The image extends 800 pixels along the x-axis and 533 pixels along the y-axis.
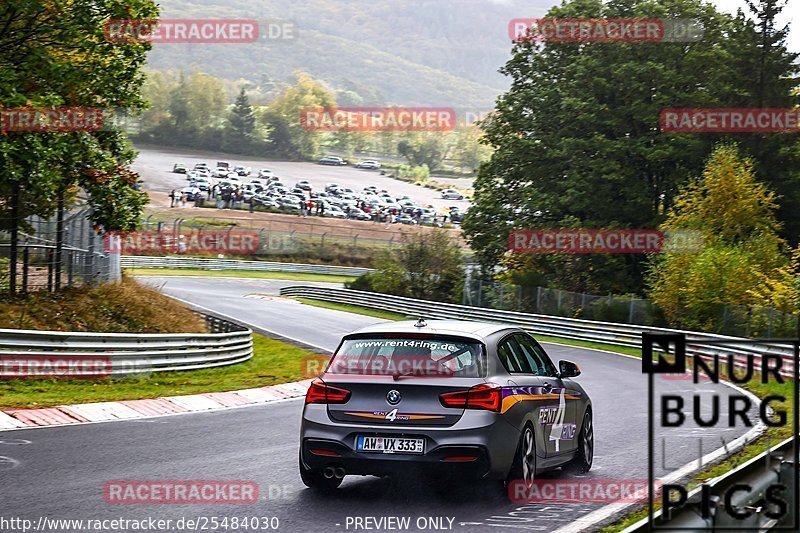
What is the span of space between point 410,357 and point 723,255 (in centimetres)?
3358

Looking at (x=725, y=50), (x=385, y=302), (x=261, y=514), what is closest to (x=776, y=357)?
(x=261, y=514)

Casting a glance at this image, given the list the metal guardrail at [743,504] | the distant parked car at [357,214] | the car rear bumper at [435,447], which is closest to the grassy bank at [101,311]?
the car rear bumper at [435,447]

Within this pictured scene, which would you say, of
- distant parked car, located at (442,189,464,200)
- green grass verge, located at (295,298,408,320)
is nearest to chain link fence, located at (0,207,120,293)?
green grass verge, located at (295,298,408,320)

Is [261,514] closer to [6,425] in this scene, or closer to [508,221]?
[6,425]

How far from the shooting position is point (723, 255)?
40.5m

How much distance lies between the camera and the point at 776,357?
543 centimetres

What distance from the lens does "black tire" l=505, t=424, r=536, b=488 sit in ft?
29.6

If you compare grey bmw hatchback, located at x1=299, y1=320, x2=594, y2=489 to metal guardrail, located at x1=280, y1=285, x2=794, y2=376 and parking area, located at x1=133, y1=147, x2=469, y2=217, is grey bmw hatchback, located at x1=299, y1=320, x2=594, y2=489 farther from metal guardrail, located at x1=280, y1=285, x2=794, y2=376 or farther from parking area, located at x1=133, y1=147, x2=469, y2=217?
parking area, located at x1=133, y1=147, x2=469, y2=217

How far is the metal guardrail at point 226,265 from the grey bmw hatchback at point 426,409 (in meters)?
63.8

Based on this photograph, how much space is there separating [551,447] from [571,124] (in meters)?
43.5

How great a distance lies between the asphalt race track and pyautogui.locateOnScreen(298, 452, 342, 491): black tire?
0.09m

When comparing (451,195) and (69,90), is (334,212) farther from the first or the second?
(69,90)

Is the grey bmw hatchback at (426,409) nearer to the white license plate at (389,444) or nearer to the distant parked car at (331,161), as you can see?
the white license plate at (389,444)

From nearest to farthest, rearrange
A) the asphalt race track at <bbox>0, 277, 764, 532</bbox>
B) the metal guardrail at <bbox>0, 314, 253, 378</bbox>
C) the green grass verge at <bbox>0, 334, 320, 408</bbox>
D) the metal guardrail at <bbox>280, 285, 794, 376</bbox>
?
the asphalt race track at <bbox>0, 277, 764, 532</bbox> → the green grass verge at <bbox>0, 334, 320, 408</bbox> → the metal guardrail at <bbox>0, 314, 253, 378</bbox> → the metal guardrail at <bbox>280, 285, 794, 376</bbox>
